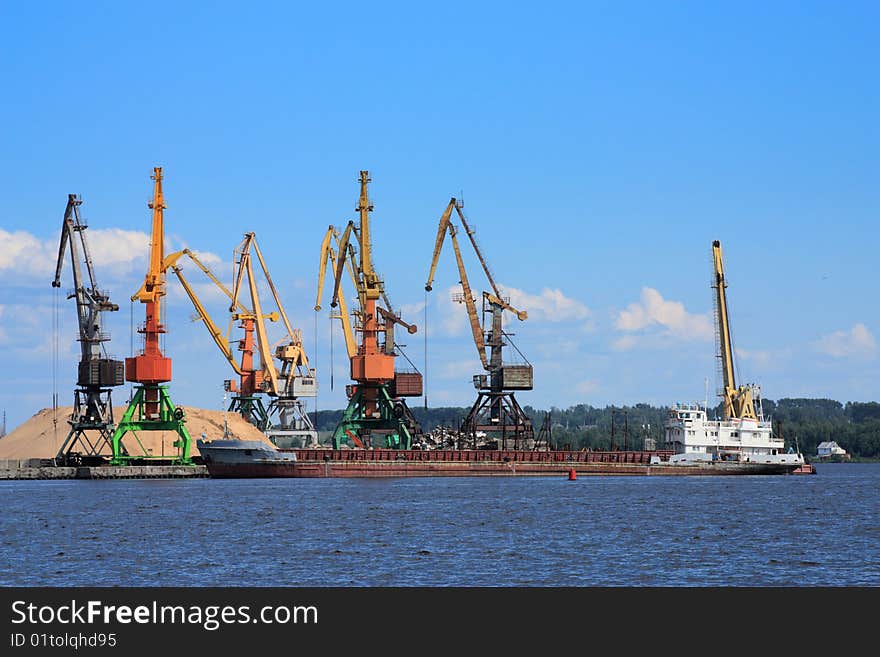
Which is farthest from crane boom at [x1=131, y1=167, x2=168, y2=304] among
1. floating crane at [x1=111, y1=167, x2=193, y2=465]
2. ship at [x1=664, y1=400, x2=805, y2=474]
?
ship at [x1=664, y1=400, x2=805, y2=474]

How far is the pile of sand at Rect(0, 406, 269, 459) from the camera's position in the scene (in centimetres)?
16375

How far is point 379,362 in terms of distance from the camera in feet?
477

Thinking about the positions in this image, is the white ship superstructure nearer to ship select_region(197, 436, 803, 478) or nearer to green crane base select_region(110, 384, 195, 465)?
ship select_region(197, 436, 803, 478)

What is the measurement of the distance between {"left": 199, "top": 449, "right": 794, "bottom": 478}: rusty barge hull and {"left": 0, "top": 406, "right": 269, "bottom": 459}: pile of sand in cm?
2353

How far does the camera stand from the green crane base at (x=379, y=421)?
150 meters

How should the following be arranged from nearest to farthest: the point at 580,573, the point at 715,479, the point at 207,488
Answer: the point at 580,573
the point at 207,488
the point at 715,479

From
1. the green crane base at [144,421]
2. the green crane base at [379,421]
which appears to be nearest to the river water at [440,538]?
the green crane base at [144,421]

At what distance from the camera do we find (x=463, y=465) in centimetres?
14238

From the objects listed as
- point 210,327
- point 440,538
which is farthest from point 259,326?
point 440,538

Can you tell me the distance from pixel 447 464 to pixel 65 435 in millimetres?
52337

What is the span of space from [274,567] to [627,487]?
68.6 m

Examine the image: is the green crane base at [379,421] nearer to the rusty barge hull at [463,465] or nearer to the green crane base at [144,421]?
the rusty barge hull at [463,465]
